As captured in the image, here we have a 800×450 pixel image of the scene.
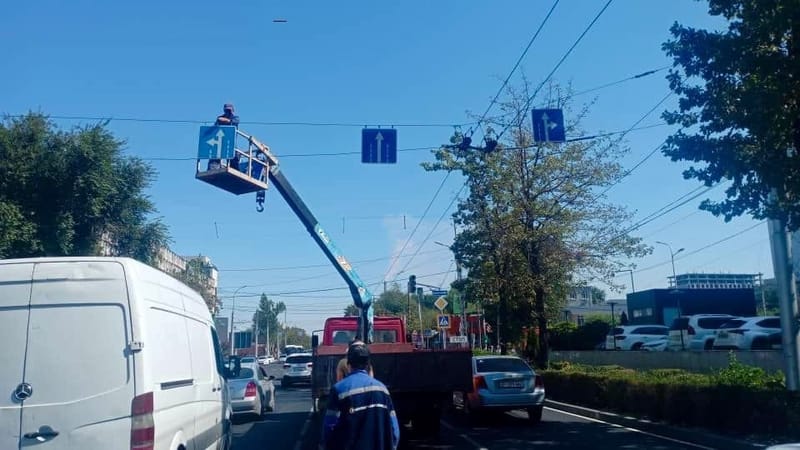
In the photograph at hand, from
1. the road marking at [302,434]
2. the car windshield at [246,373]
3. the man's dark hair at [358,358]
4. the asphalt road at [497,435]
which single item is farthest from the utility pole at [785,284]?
the car windshield at [246,373]

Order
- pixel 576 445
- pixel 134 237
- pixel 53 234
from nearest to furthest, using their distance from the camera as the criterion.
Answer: pixel 576 445
pixel 53 234
pixel 134 237

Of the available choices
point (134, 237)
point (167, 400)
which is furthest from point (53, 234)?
point (167, 400)

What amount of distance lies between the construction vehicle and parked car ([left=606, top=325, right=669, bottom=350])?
22.8m

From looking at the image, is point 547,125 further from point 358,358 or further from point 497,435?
point 358,358

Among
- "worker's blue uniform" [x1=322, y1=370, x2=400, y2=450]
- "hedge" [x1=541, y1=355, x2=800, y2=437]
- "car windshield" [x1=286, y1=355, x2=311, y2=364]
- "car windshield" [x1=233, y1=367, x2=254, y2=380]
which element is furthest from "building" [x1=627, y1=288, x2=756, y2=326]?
"worker's blue uniform" [x1=322, y1=370, x2=400, y2=450]

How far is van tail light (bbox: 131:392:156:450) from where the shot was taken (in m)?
6.15

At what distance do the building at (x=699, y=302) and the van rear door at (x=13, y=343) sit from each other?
48.8 metres

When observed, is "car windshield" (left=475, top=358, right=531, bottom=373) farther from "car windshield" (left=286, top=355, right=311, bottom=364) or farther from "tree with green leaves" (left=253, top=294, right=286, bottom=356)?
"tree with green leaves" (left=253, top=294, right=286, bottom=356)

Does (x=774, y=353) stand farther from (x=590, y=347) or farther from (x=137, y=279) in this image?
(x=590, y=347)

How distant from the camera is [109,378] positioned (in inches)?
245

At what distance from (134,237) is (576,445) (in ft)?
65.1

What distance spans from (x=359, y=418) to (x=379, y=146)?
1165 centimetres

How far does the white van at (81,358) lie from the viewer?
611cm

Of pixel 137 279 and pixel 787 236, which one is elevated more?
pixel 787 236
